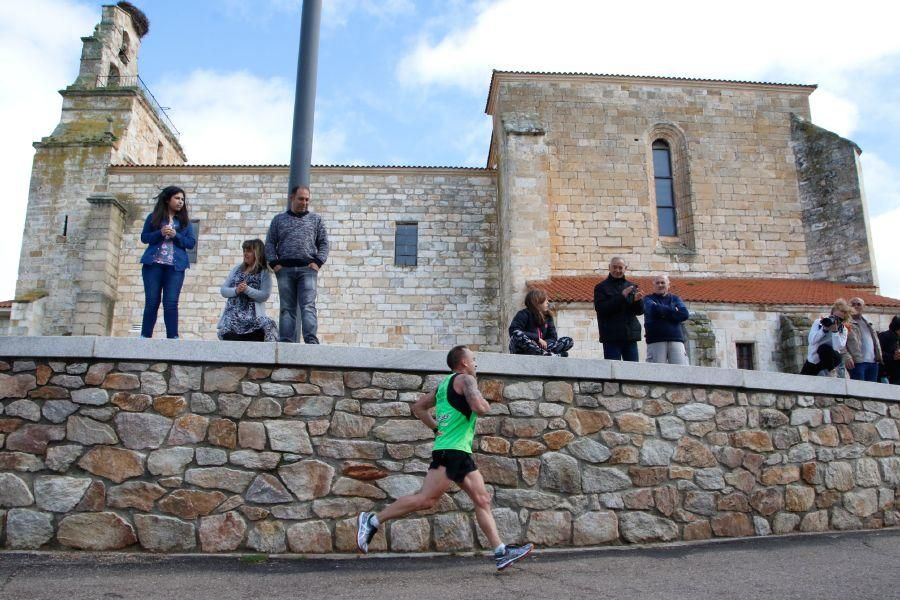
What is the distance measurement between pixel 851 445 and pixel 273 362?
225 inches

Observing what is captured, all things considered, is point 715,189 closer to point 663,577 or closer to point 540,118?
point 540,118

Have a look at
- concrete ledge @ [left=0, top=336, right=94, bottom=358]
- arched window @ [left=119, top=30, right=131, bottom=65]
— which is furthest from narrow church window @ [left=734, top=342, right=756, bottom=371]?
arched window @ [left=119, top=30, right=131, bottom=65]

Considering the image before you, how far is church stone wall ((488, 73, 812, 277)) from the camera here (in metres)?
18.8

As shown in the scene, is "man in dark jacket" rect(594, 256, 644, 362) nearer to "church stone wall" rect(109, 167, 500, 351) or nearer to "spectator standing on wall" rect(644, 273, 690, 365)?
"spectator standing on wall" rect(644, 273, 690, 365)

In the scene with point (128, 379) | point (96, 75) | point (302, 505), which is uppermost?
point (96, 75)

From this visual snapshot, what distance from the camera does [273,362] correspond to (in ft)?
18.0

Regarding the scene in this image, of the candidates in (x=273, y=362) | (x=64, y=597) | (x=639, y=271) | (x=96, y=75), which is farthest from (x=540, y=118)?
(x=64, y=597)

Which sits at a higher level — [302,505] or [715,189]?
[715,189]

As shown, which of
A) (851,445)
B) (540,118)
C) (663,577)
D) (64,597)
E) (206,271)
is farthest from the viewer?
(540,118)

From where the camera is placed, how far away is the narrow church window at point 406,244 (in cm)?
1847

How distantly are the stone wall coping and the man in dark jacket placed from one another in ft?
3.06

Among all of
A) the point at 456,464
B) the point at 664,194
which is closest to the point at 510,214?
the point at 664,194

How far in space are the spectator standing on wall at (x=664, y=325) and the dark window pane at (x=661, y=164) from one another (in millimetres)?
13312

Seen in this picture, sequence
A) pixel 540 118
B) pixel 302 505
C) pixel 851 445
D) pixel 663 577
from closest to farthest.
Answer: pixel 663 577, pixel 302 505, pixel 851 445, pixel 540 118
